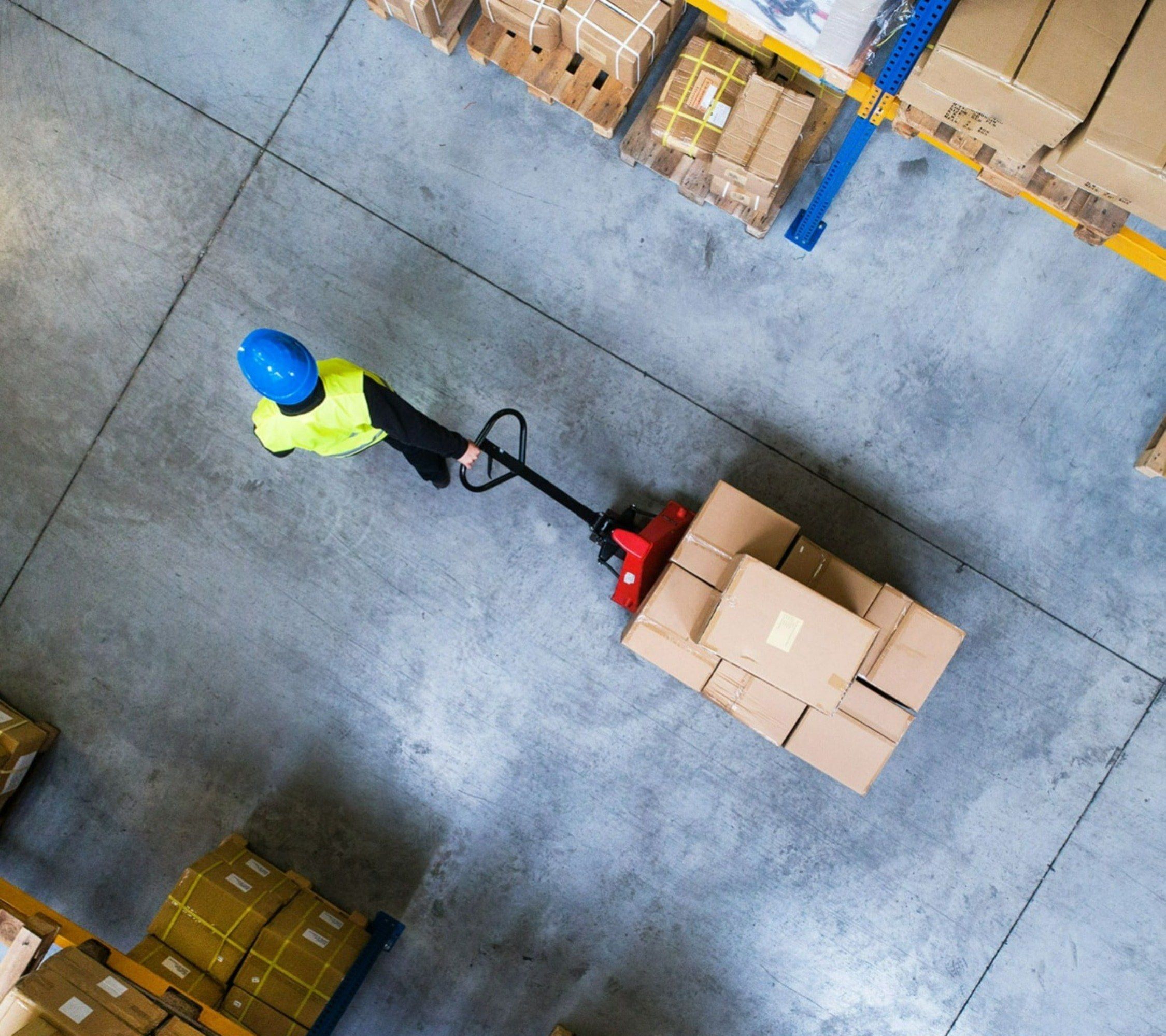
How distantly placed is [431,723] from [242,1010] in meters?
1.63

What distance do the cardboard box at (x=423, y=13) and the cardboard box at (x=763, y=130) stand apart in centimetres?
175

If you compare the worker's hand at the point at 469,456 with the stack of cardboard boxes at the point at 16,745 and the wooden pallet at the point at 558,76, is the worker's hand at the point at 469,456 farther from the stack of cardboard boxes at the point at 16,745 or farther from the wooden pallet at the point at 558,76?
the stack of cardboard boxes at the point at 16,745

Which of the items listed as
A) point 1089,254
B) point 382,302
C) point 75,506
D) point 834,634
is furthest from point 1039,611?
point 75,506

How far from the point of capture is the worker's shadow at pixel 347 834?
4.65 m

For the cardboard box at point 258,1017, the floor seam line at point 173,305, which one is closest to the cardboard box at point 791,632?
the cardboard box at point 258,1017

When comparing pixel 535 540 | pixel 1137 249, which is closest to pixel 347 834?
pixel 535 540

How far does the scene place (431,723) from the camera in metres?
4.66

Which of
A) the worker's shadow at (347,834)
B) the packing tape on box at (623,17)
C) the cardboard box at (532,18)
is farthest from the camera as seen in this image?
the worker's shadow at (347,834)

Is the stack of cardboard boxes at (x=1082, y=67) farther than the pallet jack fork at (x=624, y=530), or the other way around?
the pallet jack fork at (x=624, y=530)

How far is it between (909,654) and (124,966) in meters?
3.99

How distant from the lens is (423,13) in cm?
433

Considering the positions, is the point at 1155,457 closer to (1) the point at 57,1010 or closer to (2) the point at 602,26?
(2) the point at 602,26

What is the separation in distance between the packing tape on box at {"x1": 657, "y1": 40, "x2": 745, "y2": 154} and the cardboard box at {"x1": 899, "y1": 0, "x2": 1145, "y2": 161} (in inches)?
48.7

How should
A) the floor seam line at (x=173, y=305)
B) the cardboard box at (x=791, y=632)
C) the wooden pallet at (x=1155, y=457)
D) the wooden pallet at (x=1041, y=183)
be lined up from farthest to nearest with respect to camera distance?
1. the floor seam line at (x=173, y=305)
2. the wooden pallet at (x=1155, y=457)
3. the wooden pallet at (x=1041, y=183)
4. the cardboard box at (x=791, y=632)
